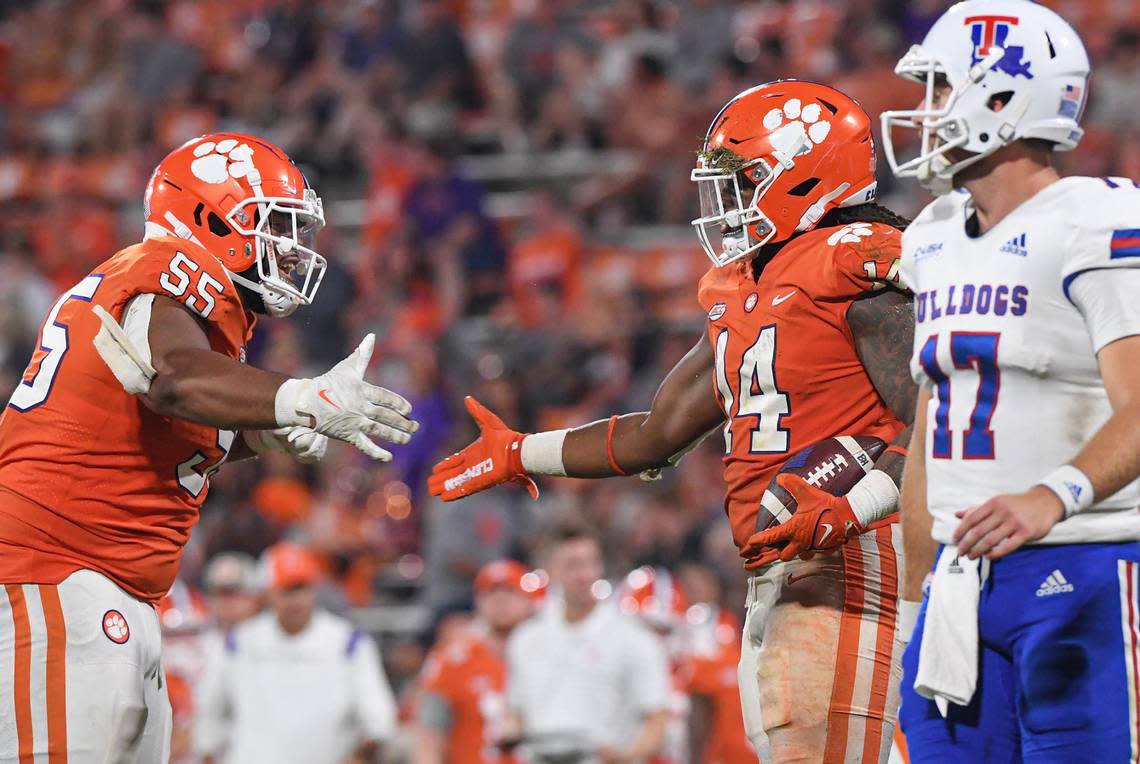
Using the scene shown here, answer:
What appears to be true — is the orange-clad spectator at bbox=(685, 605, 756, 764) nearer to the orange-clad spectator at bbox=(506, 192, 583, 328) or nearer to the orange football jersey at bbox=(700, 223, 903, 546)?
the orange-clad spectator at bbox=(506, 192, 583, 328)

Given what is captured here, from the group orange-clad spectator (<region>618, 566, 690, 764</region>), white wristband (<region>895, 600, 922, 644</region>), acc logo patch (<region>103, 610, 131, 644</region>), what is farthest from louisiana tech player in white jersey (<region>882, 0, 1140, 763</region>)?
orange-clad spectator (<region>618, 566, 690, 764</region>)

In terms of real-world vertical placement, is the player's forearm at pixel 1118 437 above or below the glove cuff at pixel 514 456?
below

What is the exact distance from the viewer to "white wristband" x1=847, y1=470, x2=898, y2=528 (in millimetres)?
3906

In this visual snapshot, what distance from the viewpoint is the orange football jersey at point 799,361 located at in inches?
160

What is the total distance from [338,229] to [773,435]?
8534 millimetres

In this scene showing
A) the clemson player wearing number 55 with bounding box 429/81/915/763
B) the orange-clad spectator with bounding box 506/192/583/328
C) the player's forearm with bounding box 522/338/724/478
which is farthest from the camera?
the orange-clad spectator with bounding box 506/192/583/328

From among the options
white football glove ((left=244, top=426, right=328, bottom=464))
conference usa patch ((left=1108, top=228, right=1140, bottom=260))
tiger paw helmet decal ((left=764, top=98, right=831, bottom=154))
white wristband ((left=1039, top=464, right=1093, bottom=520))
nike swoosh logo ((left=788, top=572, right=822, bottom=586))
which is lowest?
nike swoosh logo ((left=788, top=572, right=822, bottom=586))

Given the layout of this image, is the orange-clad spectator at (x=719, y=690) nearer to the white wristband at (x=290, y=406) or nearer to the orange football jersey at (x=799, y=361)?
the orange football jersey at (x=799, y=361)

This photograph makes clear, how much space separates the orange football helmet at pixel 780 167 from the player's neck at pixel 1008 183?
2.93 ft

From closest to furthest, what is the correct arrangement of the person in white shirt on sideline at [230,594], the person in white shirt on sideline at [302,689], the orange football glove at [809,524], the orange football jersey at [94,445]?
the orange football glove at [809,524] < the orange football jersey at [94,445] < the person in white shirt on sideline at [302,689] < the person in white shirt on sideline at [230,594]

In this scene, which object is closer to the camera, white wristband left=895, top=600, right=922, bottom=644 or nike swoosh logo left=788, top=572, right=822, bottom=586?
white wristband left=895, top=600, right=922, bottom=644

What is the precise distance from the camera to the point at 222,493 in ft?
35.4

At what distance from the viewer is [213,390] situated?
4.09 m

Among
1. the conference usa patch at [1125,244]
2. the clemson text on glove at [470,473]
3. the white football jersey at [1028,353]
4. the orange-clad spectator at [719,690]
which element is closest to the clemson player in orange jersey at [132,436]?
the clemson text on glove at [470,473]
